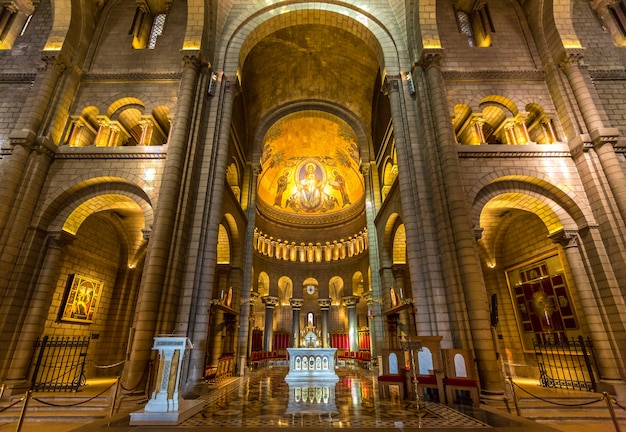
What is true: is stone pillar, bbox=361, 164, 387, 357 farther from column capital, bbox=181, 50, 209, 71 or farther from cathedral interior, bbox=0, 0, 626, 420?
column capital, bbox=181, 50, 209, 71

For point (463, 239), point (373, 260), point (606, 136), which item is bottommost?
point (463, 239)

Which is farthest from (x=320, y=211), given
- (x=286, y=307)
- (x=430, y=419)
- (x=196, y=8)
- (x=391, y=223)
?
(x=430, y=419)

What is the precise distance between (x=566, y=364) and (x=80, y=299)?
56.7 feet

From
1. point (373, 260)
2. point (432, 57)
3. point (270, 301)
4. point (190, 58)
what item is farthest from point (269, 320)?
point (432, 57)

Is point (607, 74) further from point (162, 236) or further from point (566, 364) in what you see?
point (162, 236)

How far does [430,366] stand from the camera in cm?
772

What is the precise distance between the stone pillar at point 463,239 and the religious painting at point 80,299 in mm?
13628

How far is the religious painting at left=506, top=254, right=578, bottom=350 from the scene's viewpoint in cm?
1022

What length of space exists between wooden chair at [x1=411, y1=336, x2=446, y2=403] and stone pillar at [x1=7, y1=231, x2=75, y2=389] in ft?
34.4

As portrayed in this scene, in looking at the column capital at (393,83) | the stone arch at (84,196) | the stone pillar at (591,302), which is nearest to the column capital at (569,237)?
the stone pillar at (591,302)

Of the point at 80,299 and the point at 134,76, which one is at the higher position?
the point at 134,76

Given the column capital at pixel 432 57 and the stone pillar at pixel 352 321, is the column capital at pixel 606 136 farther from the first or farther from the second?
the stone pillar at pixel 352 321

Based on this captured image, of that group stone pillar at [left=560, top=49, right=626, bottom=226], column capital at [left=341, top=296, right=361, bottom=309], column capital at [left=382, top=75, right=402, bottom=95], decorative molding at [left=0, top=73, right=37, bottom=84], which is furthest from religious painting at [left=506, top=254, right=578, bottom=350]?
decorative molding at [left=0, top=73, right=37, bottom=84]

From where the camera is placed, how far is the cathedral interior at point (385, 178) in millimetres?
8594
